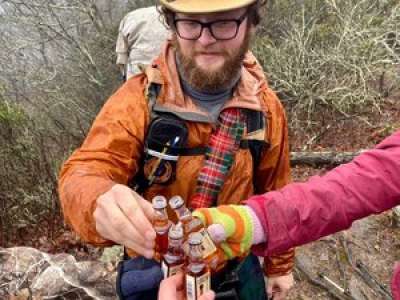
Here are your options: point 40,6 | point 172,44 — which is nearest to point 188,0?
point 172,44

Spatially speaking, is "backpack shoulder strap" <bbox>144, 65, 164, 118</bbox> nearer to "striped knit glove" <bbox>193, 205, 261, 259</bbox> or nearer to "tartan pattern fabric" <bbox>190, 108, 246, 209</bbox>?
"tartan pattern fabric" <bbox>190, 108, 246, 209</bbox>

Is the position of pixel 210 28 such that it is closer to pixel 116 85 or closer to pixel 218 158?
pixel 218 158

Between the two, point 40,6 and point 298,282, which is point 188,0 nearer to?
point 298,282

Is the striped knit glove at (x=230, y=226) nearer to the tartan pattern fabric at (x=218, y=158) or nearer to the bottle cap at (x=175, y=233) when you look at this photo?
the bottle cap at (x=175, y=233)

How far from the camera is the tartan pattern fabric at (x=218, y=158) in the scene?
1942 mm

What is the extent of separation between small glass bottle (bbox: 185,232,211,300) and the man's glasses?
3.42ft

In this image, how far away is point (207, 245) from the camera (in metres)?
1.31

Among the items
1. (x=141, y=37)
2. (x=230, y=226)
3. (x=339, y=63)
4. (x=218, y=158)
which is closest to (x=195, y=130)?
(x=218, y=158)

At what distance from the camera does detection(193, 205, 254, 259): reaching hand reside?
4.49 ft

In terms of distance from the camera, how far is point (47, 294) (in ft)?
11.0

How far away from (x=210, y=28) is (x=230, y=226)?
38.5 inches

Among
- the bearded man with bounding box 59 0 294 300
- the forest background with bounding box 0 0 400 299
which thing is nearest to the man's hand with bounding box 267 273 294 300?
the bearded man with bounding box 59 0 294 300

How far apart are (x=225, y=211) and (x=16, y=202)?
4.85 meters

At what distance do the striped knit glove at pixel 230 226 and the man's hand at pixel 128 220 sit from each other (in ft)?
0.62
